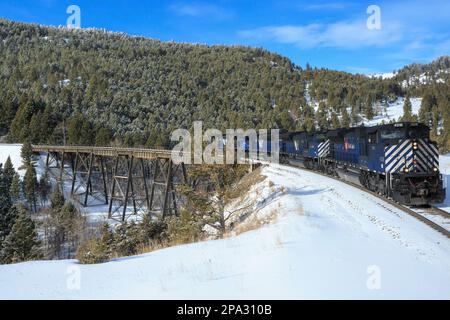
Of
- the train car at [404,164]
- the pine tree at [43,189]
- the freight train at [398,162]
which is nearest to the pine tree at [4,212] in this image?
the pine tree at [43,189]

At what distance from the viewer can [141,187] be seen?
54719 mm

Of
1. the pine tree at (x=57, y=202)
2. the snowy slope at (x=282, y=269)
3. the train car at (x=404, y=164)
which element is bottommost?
the pine tree at (x=57, y=202)

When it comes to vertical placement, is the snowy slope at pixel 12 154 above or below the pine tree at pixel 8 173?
above

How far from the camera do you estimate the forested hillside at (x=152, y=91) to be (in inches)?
2793

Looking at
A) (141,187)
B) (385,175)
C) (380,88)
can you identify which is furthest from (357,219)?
(380,88)

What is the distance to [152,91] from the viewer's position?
113688mm

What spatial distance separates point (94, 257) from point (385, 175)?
11740 mm

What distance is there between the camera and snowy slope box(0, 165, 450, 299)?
5820mm

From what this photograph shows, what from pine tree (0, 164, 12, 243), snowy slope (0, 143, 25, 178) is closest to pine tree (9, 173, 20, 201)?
pine tree (0, 164, 12, 243)

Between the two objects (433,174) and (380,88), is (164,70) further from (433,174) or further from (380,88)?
(433,174)

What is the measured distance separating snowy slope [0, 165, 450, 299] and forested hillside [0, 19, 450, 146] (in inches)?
2282

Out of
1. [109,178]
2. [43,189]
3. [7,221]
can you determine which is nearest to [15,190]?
[43,189]

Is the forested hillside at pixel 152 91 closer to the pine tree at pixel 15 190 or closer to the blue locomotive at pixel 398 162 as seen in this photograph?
the pine tree at pixel 15 190

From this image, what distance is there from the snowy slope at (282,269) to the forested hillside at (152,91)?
58.0 m
